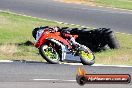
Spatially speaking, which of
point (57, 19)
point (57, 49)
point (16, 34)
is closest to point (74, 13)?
point (57, 19)

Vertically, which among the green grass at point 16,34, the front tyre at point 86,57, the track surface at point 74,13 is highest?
the front tyre at point 86,57

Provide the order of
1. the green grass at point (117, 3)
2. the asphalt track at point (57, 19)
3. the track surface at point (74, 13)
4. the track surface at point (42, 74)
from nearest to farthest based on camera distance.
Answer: the track surface at point (42, 74) → the asphalt track at point (57, 19) → the track surface at point (74, 13) → the green grass at point (117, 3)

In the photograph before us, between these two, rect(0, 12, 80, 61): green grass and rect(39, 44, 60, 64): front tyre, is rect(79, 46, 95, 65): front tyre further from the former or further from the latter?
rect(0, 12, 80, 61): green grass

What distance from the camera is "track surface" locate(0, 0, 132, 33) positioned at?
28.7 m

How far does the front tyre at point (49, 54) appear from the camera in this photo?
12.9 metres

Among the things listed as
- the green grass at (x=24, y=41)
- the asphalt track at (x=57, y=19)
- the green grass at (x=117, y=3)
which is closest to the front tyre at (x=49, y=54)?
the asphalt track at (x=57, y=19)

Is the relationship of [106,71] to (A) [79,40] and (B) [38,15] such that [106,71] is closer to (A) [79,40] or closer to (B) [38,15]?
(A) [79,40]

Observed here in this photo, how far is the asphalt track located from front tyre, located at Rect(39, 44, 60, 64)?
26 centimetres

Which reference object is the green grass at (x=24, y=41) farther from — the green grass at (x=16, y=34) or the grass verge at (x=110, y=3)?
the grass verge at (x=110, y=3)

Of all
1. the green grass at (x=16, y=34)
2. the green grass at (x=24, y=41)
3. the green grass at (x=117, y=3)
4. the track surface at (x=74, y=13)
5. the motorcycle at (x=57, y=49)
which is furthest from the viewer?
the green grass at (x=117, y=3)

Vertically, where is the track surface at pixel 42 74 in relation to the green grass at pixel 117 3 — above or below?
above

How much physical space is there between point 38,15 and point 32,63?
57.9 feet

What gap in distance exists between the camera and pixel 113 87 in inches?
379

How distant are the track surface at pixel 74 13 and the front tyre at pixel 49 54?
1367 centimetres
